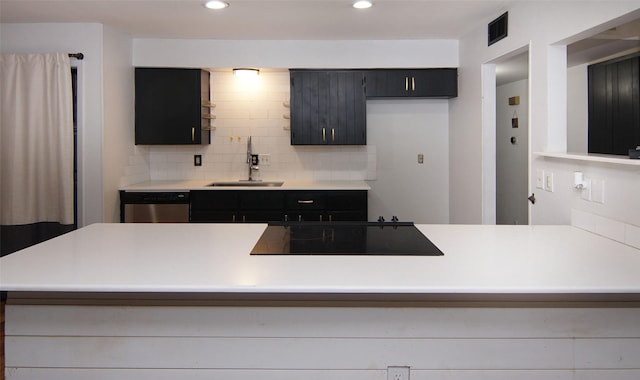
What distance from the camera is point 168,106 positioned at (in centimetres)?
489

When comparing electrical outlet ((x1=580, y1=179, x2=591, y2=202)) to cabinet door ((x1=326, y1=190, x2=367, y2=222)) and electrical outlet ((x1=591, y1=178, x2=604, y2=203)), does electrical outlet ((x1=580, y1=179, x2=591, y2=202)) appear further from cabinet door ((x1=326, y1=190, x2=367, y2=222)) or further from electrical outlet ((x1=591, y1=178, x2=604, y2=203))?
cabinet door ((x1=326, y1=190, x2=367, y2=222))

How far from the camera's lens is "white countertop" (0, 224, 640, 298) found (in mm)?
1541

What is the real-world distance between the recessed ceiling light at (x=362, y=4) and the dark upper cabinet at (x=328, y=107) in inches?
46.0

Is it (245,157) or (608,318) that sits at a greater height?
(245,157)

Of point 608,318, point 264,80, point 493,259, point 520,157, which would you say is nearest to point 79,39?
point 264,80

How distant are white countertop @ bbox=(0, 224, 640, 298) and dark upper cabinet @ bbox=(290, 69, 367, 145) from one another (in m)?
2.71

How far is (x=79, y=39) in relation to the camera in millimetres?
4203

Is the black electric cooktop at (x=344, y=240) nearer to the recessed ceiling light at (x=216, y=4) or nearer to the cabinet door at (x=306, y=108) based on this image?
Answer: the recessed ceiling light at (x=216, y=4)

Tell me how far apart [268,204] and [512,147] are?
11.2 ft

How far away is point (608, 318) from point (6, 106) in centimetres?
430

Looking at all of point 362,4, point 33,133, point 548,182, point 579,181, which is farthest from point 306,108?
point 579,181

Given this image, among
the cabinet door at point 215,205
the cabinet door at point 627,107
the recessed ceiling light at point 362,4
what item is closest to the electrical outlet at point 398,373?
the recessed ceiling light at point 362,4

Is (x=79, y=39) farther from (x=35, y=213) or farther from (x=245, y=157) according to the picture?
(x=245, y=157)

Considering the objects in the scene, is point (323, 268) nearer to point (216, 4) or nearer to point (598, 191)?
point (598, 191)
